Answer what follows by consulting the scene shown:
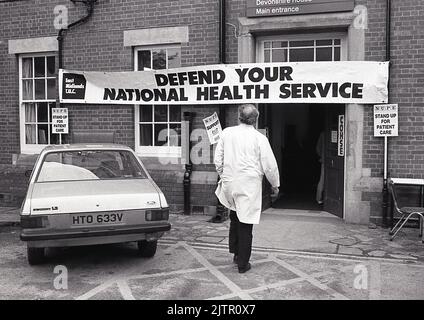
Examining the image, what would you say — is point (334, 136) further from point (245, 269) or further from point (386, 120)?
point (245, 269)

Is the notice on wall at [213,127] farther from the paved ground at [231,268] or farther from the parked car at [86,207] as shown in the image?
the parked car at [86,207]

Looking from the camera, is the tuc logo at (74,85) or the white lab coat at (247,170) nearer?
the white lab coat at (247,170)

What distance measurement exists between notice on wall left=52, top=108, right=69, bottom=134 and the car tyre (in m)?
4.84

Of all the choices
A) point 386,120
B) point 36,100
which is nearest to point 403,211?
point 386,120

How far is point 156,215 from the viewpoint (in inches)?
228

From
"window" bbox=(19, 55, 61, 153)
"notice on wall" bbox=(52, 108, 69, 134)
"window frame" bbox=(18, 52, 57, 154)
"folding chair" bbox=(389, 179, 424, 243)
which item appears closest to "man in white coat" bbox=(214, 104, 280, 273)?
"folding chair" bbox=(389, 179, 424, 243)

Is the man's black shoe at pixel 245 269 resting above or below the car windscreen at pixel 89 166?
below

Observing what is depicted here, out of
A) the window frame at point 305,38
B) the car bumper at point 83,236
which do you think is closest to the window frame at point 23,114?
the window frame at point 305,38

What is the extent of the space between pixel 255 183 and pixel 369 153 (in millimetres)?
3610

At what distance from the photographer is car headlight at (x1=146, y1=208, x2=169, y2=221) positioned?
576cm

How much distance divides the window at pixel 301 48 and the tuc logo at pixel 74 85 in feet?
12.6

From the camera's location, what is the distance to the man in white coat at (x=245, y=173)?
5.65 metres

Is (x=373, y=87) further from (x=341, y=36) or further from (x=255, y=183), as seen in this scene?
(x=255, y=183)
